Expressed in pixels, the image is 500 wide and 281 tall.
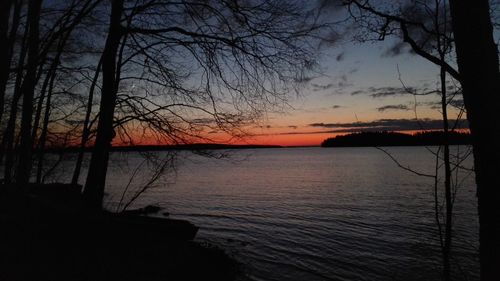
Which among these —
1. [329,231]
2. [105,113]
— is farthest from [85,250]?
[329,231]

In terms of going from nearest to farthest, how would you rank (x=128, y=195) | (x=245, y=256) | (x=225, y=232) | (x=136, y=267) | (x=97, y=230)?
1. (x=136, y=267)
2. (x=97, y=230)
3. (x=245, y=256)
4. (x=225, y=232)
5. (x=128, y=195)

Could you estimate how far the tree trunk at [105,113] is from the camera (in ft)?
35.8

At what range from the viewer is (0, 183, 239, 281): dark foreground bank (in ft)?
23.1

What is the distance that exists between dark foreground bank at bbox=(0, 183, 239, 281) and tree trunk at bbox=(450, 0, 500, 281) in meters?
6.82

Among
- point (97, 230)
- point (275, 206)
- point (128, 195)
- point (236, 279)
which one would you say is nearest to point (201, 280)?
point (236, 279)

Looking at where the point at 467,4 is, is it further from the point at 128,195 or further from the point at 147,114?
the point at 128,195

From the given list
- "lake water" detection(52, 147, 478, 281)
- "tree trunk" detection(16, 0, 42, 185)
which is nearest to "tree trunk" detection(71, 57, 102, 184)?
"lake water" detection(52, 147, 478, 281)

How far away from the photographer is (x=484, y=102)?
289 cm

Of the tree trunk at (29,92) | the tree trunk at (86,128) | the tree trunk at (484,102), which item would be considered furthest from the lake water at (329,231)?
the tree trunk at (484,102)

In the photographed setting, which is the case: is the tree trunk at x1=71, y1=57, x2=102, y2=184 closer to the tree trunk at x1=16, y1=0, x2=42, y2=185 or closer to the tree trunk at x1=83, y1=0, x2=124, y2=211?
the tree trunk at x1=83, y1=0, x2=124, y2=211

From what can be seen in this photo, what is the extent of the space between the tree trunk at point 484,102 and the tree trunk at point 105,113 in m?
9.98

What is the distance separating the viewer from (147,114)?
11.7m

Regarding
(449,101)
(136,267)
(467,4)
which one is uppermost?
(467,4)

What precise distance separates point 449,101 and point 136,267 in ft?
25.3
